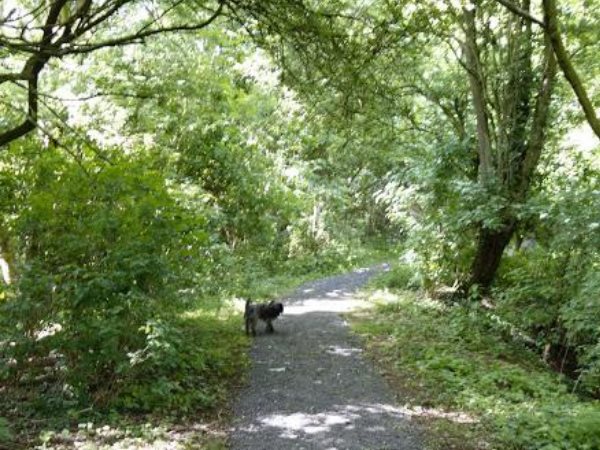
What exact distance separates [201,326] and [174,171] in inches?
147

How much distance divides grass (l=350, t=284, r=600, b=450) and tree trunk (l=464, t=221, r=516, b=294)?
0.89 metres

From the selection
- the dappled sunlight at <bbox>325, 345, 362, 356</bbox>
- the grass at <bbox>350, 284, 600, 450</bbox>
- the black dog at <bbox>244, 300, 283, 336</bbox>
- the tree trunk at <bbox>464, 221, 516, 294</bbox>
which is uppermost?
the tree trunk at <bbox>464, 221, 516, 294</bbox>

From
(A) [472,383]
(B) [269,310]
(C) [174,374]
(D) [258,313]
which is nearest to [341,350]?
(B) [269,310]

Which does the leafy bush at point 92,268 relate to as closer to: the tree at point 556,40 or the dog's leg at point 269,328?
the dog's leg at point 269,328

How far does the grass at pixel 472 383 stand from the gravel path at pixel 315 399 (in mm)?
338

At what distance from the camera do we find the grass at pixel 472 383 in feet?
18.2

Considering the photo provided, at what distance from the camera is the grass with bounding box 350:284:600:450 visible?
5551 millimetres

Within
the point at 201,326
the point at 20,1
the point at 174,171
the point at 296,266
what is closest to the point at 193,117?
the point at 174,171

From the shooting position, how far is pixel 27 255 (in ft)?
22.0

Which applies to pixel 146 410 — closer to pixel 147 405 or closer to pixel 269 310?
pixel 147 405

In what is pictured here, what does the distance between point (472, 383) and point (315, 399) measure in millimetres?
2118

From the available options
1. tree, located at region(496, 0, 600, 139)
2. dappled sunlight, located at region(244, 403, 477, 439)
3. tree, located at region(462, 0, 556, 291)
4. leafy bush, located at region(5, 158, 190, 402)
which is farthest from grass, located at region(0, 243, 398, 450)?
tree, located at region(462, 0, 556, 291)

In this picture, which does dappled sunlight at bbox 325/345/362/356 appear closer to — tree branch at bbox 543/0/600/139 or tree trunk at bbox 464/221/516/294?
tree trunk at bbox 464/221/516/294

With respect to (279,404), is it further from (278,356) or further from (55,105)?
(55,105)
